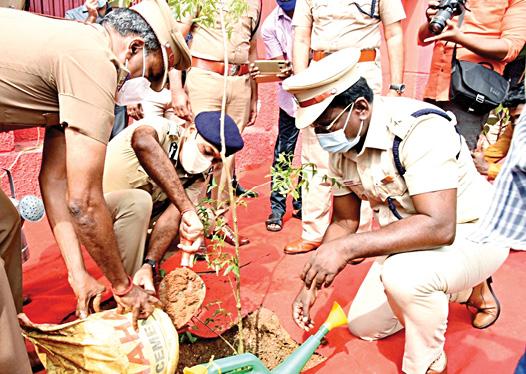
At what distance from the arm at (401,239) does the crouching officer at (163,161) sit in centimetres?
87

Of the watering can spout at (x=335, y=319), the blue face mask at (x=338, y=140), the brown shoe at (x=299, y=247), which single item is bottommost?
the brown shoe at (x=299, y=247)

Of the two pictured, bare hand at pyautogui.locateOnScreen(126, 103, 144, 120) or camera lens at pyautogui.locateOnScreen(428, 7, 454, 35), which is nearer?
camera lens at pyautogui.locateOnScreen(428, 7, 454, 35)

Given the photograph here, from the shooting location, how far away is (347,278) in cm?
308

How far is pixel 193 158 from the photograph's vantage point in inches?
111

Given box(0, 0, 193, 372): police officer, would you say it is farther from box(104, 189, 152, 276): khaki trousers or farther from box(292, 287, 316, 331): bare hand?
box(292, 287, 316, 331): bare hand

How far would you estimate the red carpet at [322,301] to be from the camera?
2.32m

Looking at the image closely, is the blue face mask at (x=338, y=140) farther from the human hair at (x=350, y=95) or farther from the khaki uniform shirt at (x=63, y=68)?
the khaki uniform shirt at (x=63, y=68)

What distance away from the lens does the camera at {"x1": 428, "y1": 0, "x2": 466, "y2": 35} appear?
2.86 metres

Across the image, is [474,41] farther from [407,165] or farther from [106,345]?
[106,345]

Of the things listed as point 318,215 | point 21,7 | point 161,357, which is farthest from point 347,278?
point 21,7

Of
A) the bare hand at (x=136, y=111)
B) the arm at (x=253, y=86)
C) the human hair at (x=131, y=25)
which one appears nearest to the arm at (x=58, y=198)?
the human hair at (x=131, y=25)

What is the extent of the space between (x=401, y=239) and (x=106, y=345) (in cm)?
117

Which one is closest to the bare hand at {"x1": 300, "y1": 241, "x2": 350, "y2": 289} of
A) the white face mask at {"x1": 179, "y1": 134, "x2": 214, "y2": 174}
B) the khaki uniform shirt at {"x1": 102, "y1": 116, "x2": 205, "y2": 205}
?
the white face mask at {"x1": 179, "y1": 134, "x2": 214, "y2": 174}

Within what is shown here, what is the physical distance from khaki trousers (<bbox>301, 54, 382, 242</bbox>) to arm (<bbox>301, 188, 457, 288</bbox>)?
1.30m
